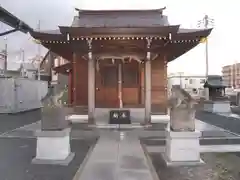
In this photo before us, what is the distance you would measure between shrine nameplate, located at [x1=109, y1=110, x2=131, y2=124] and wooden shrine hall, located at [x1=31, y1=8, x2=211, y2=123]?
432mm

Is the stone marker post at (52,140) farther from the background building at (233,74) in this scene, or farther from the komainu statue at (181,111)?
the background building at (233,74)

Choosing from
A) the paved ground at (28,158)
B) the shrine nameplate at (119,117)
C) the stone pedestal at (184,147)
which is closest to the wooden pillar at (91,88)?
the shrine nameplate at (119,117)

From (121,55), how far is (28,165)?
23.3ft

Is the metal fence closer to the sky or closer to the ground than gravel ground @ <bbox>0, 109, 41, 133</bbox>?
closer to the sky

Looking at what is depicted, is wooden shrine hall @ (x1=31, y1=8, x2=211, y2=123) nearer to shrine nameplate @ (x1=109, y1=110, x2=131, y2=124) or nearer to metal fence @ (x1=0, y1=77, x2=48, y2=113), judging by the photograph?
shrine nameplate @ (x1=109, y1=110, x2=131, y2=124)

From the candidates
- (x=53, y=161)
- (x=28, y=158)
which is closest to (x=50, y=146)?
(x=53, y=161)

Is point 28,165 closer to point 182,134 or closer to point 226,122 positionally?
point 182,134

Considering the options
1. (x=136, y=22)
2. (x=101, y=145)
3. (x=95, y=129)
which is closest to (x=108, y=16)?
(x=136, y=22)

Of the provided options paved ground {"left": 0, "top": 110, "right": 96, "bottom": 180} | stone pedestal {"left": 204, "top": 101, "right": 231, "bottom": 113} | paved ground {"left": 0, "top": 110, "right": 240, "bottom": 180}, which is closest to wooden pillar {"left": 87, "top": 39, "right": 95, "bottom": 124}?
paved ground {"left": 0, "top": 110, "right": 96, "bottom": 180}

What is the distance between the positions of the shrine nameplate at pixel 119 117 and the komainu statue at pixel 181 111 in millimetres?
5420

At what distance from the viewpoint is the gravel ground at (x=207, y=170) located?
17.4 feet

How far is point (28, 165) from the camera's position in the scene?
19.8 ft

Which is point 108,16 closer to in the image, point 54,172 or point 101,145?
point 101,145

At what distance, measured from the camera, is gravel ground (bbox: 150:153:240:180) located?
5.29 meters
